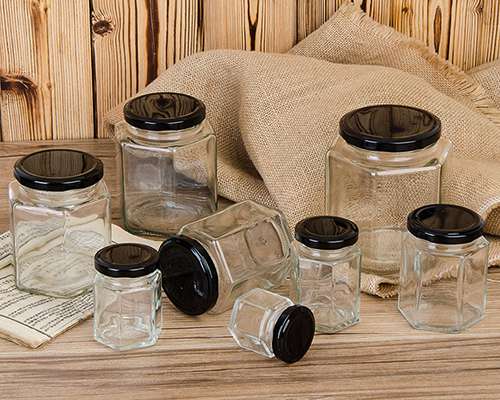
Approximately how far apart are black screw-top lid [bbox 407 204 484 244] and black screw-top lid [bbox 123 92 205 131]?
0.29 m

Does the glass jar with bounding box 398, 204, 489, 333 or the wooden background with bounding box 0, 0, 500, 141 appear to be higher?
the wooden background with bounding box 0, 0, 500, 141

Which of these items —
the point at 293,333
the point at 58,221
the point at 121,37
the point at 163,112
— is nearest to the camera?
the point at 293,333

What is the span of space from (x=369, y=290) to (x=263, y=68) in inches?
14.0

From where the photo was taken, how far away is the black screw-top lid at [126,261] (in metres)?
1.03

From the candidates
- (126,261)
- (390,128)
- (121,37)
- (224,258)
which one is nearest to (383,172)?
(390,128)

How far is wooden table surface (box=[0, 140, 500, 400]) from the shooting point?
3.26 ft

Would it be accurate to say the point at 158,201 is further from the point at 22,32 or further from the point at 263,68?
the point at 22,32

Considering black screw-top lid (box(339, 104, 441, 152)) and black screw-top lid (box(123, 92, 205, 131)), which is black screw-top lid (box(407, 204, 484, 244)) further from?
black screw-top lid (box(123, 92, 205, 131))

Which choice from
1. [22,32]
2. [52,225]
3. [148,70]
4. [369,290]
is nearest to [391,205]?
[369,290]

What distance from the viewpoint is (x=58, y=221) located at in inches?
44.8

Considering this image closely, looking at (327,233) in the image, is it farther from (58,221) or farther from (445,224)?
(58,221)

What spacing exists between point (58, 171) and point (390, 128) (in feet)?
1.10

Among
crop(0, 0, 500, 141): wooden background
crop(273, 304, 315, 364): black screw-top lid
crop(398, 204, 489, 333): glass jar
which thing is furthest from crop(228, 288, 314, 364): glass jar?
crop(0, 0, 500, 141): wooden background

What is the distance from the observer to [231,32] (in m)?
1.53
